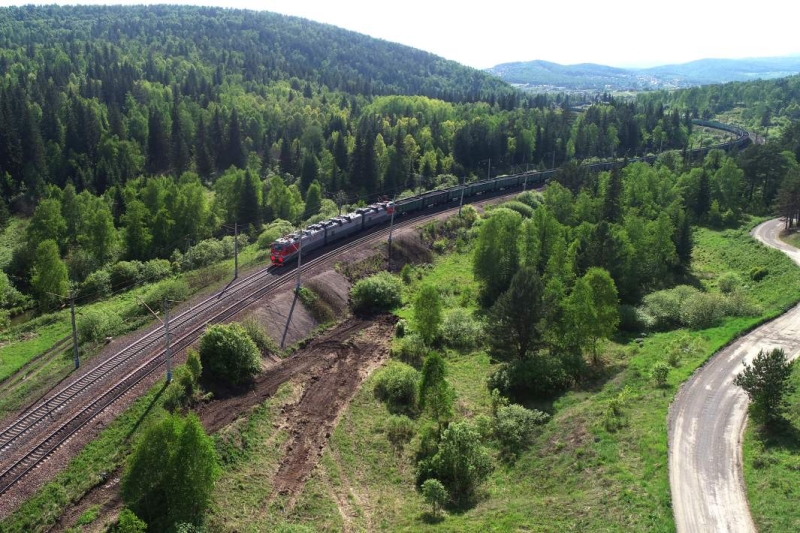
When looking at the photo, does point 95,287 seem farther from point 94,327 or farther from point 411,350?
point 411,350

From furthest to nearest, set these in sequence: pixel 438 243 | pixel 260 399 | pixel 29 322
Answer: pixel 438 243 < pixel 29 322 < pixel 260 399

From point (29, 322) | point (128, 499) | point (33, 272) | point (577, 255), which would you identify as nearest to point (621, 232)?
point (577, 255)

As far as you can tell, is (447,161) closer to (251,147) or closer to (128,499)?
(251,147)

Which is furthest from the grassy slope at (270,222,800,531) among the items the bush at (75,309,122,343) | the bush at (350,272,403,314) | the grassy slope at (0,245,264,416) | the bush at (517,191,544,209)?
the bush at (517,191,544,209)

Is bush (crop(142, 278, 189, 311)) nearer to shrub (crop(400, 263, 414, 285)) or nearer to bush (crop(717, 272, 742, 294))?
shrub (crop(400, 263, 414, 285))

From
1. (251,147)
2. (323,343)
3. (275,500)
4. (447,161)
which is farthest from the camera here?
(251,147)

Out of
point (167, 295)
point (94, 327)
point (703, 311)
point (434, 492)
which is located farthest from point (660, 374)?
point (167, 295)

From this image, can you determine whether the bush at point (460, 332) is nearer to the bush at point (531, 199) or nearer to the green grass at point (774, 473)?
the green grass at point (774, 473)
